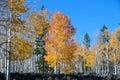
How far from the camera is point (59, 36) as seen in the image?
111 feet

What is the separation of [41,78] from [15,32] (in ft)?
13.1

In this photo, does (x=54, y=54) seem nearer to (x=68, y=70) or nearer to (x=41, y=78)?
(x=68, y=70)

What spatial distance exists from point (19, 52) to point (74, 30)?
11.2 metres

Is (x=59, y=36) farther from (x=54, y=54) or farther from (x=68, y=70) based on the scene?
(x=68, y=70)

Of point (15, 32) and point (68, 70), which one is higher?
point (15, 32)

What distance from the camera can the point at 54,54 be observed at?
111 ft

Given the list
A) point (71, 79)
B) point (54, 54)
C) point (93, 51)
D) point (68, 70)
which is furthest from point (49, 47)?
point (93, 51)

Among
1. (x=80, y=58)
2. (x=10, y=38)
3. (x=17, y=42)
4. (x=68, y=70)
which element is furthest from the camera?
(x=80, y=58)

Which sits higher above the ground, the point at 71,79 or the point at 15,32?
the point at 15,32

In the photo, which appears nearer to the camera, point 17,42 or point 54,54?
point 17,42

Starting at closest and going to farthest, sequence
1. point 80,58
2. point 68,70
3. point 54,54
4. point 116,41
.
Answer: point 54,54 → point 68,70 → point 116,41 → point 80,58

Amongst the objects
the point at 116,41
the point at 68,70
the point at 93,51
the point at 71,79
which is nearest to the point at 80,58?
the point at 93,51

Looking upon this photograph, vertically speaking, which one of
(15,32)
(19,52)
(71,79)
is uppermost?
(15,32)

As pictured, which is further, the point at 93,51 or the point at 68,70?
the point at 93,51
